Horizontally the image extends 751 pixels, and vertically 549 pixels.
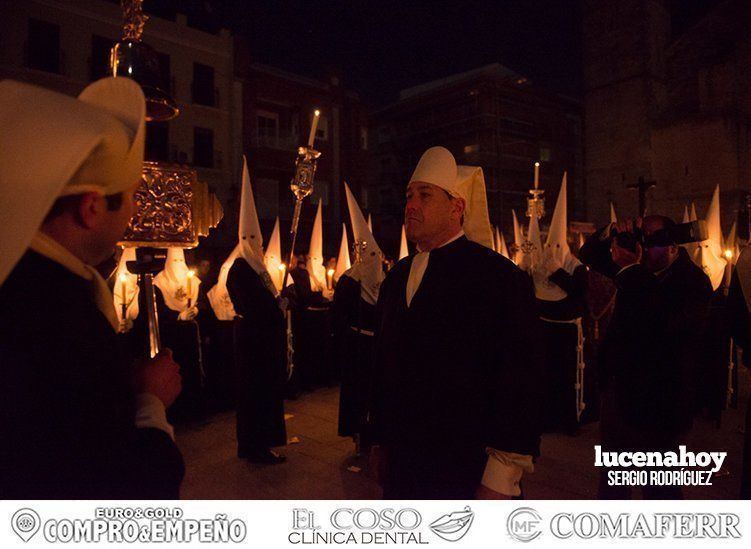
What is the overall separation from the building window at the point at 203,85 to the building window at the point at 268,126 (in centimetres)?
260

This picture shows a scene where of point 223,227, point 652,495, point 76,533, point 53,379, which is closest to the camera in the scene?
point 53,379

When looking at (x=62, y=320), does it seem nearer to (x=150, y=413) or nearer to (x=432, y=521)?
(x=150, y=413)

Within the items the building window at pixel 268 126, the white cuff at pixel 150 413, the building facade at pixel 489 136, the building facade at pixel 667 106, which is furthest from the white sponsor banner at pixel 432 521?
the building facade at pixel 489 136

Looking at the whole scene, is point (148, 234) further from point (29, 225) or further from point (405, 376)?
point (405, 376)

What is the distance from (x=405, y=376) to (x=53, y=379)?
1.29 meters

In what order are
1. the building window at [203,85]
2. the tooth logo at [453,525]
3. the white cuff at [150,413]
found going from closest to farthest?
the white cuff at [150,413] → the tooth logo at [453,525] → the building window at [203,85]

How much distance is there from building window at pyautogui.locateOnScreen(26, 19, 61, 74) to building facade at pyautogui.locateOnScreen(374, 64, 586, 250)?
14.4m

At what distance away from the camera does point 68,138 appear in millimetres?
975

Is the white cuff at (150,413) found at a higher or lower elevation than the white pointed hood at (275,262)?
lower

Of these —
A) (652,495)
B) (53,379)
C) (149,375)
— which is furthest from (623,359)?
(53,379)

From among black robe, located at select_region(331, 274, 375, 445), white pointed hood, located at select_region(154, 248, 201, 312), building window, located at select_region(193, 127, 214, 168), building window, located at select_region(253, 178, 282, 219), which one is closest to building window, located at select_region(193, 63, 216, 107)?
building window, located at select_region(193, 127, 214, 168)

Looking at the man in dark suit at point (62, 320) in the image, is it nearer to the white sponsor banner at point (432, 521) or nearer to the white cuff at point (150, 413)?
the white cuff at point (150, 413)

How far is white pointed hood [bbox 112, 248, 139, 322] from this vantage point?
5.38 m

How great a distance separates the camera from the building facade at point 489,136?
84.8 ft
